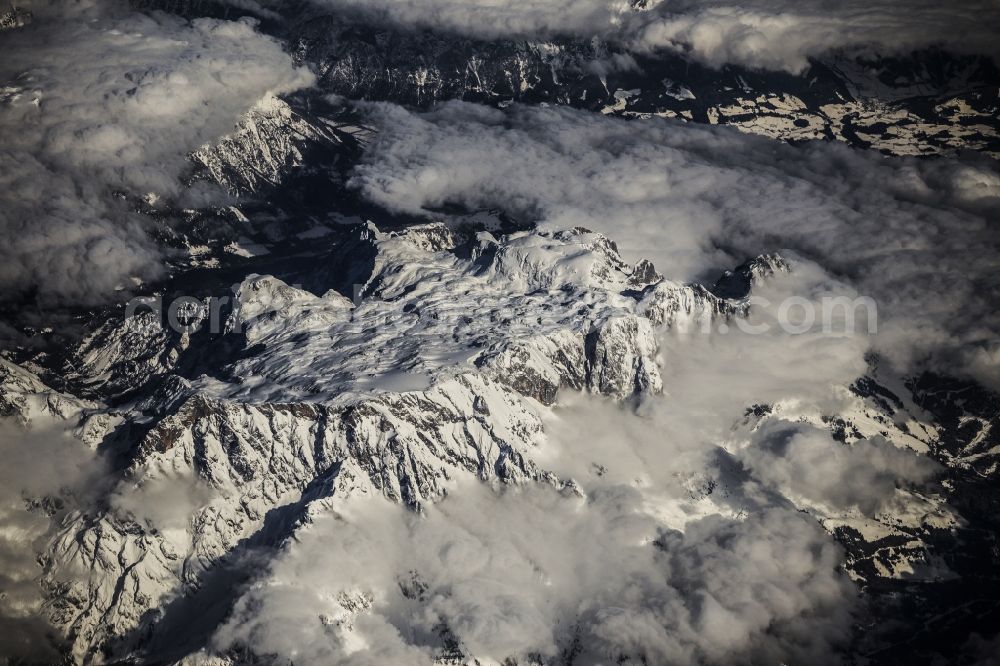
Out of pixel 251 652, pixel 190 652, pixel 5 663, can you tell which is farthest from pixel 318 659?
pixel 5 663

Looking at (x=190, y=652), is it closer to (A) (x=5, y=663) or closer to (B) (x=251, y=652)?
(B) (x=251, y=652)

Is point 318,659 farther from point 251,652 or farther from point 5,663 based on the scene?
point 5,663

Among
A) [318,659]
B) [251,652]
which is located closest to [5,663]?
[251,652]

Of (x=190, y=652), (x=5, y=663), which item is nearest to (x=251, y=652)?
(x=190, y=652)

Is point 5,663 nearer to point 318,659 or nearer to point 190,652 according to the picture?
point 190,652

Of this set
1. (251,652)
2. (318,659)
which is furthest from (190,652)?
(318,659)
